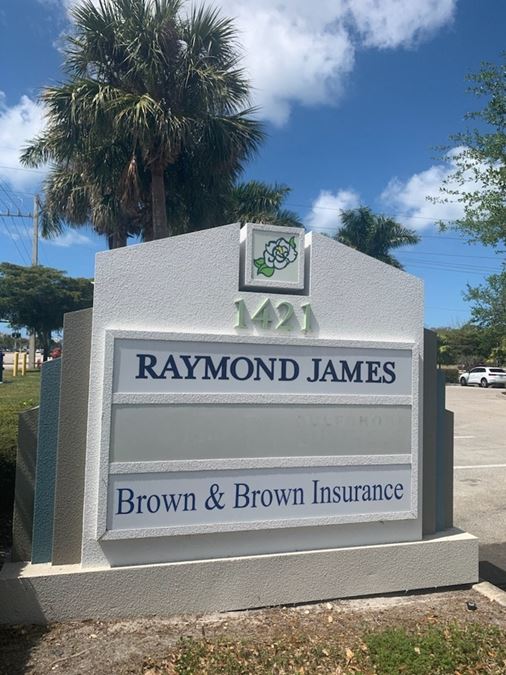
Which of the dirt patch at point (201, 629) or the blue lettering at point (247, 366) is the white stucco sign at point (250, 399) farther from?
the dirt patch at point (201, 629)

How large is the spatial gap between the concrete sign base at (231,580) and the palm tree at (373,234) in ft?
83.5

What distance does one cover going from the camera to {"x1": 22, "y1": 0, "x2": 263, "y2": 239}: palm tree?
1288 centimetres

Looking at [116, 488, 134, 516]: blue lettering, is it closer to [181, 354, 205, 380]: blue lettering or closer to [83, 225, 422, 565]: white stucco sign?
[83, 225, 422, 565]: white stucco sign

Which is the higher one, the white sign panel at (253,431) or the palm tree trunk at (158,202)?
the palm tree trunk at (158,202)

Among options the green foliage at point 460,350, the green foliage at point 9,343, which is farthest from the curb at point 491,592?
the green foliage at point 9,343

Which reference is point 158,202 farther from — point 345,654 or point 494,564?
point 345,654

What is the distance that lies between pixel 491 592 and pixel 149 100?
12.0m

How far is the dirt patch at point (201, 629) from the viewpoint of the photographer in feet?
10.1

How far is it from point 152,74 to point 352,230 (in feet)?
58.4

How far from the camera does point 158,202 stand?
44.7ft

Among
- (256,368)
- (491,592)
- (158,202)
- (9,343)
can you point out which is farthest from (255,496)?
(9,343)

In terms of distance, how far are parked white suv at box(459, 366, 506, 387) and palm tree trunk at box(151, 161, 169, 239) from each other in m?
27.5

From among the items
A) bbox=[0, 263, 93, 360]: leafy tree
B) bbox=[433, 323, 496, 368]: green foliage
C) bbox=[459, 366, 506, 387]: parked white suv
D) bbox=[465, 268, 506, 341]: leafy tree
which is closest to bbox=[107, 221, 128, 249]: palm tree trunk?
bbox=[465, 268, 506, 341]: leafy tree

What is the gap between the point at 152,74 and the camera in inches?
512
